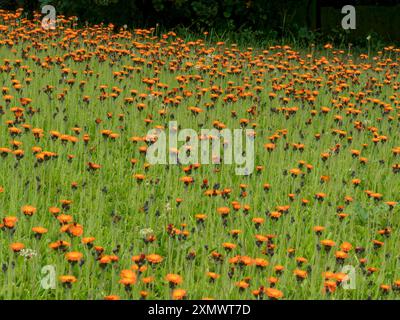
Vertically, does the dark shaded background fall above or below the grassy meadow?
above

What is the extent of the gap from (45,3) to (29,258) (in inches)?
383

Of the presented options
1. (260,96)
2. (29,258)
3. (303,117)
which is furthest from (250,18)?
(29,258)

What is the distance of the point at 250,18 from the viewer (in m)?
13.5

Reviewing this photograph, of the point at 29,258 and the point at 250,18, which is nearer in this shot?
the point at 29,258

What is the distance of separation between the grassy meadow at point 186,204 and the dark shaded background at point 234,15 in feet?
17.8

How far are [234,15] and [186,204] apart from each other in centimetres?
1010

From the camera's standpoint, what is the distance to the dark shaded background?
41.8 feet

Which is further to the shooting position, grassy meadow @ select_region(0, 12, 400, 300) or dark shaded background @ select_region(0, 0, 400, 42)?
dark shaded background @ select_region(0, 0, 400, 42)

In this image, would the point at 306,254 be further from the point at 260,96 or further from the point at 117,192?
the point at 260,96

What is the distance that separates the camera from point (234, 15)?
45.2 ft

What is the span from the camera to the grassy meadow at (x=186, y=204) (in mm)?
3365

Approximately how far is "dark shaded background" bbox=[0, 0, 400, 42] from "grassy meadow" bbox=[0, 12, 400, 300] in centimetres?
542

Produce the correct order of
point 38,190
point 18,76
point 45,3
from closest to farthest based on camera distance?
point 38,190 → point 18,76 → point 45,3
